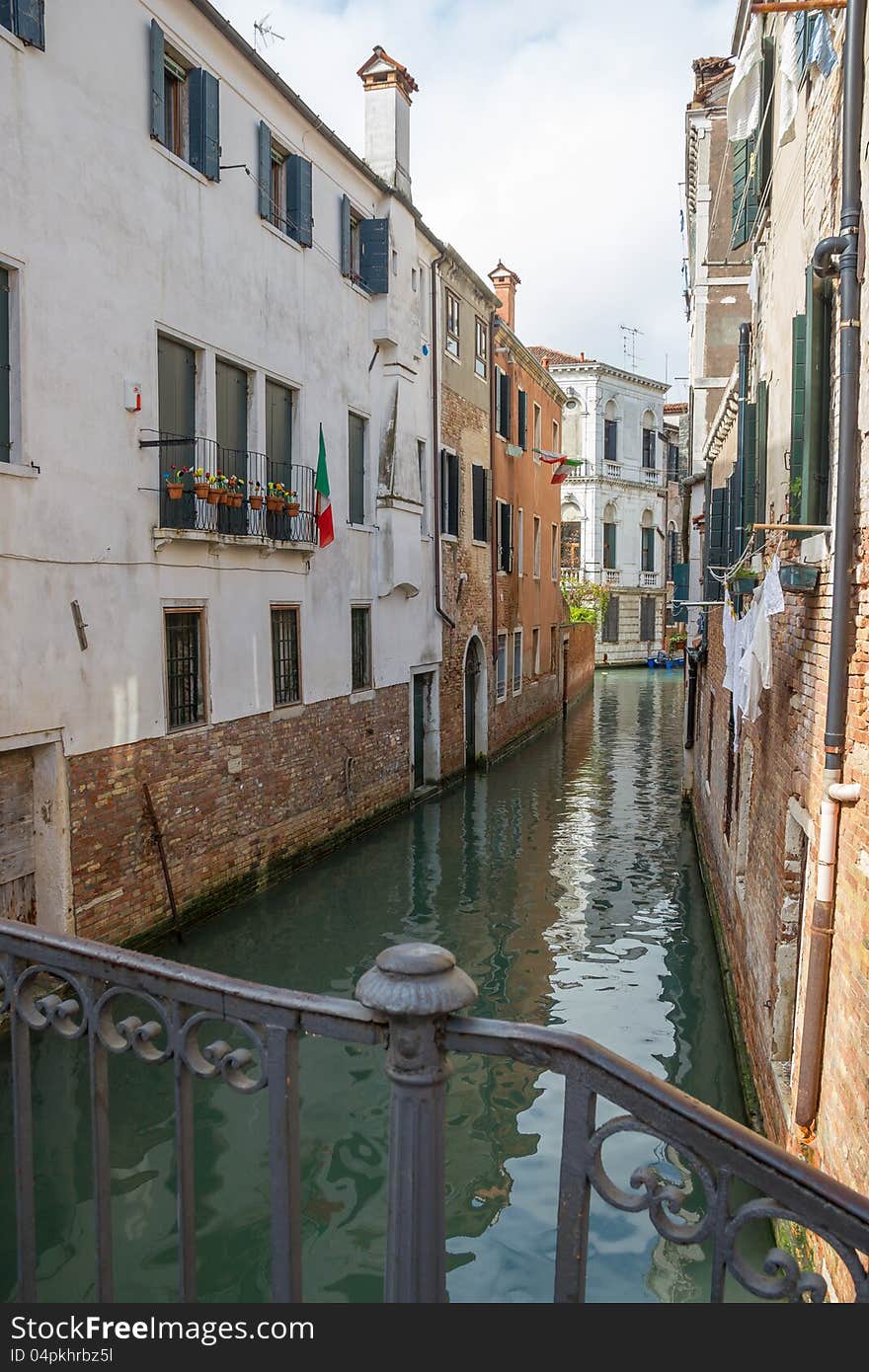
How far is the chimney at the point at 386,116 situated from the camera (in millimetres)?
13922

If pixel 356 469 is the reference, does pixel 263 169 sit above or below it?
above

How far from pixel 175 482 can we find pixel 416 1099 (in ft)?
25.0

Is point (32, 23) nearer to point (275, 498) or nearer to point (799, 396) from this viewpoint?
point (275, 498)

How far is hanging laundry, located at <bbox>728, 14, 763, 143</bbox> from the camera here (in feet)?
20.7

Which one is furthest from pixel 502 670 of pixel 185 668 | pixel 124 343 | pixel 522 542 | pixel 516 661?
pixel 124 343

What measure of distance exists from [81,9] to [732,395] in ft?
20.1

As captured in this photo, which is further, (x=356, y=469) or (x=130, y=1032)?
(x=356, y=469)

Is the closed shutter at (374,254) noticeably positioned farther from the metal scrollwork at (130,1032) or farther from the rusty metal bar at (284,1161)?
the rusty metal bar at (284,1161)

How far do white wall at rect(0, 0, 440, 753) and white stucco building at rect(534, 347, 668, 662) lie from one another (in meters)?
29.7

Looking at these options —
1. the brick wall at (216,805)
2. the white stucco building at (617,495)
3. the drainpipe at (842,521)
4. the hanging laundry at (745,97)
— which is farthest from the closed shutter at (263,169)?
the white stucco building at (617,495)

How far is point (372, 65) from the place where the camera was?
14.1 metres

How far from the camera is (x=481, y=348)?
18828 mm

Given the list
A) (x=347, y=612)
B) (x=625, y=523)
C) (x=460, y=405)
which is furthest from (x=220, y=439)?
(x=625, y=523)

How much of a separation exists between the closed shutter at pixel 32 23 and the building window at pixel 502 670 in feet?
47.2
